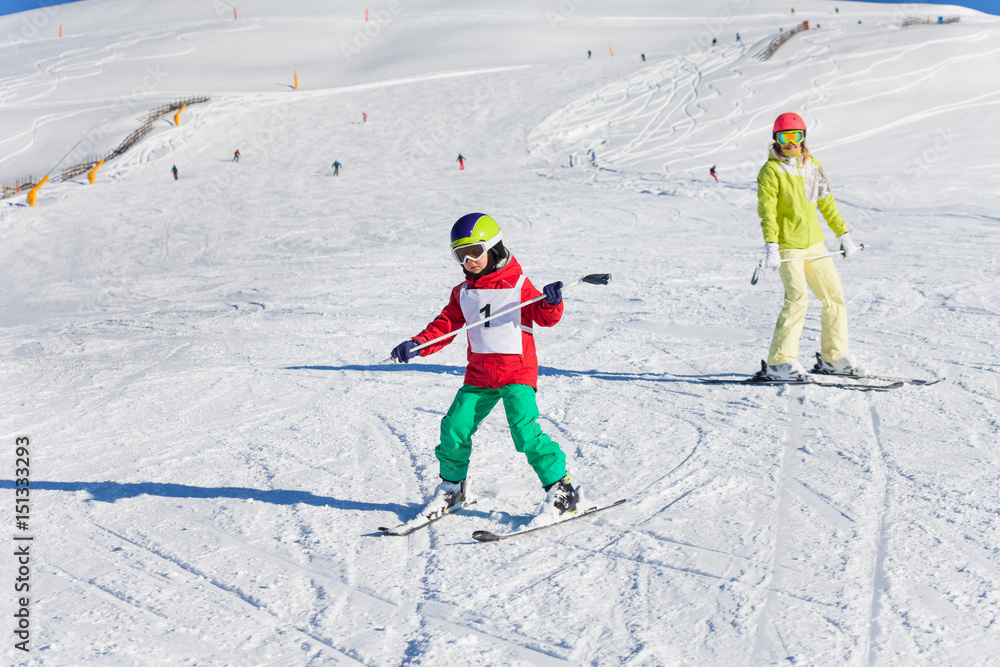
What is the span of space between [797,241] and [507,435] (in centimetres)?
245

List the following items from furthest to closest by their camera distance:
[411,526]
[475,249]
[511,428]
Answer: [411,526] → [511,428] → [475,249]

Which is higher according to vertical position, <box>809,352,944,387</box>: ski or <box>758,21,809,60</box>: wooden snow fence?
<box>758,21,809,60</box>: wooden snow fence

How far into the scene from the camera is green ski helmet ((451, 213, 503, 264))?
11.1 feet

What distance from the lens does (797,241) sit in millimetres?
5445

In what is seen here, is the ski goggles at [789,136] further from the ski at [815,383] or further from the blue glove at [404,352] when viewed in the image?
the blue glove at [404,352]

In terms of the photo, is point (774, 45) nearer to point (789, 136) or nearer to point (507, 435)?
point (789, 136)

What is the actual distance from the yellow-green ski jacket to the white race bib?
2.52m

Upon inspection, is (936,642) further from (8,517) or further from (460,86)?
(460,86)

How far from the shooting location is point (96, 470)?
4688 millimetres

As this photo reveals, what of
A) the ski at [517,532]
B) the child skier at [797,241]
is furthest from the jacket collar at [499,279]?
the child skier at [797,241]

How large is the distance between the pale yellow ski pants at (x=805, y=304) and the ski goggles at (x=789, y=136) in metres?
0.73

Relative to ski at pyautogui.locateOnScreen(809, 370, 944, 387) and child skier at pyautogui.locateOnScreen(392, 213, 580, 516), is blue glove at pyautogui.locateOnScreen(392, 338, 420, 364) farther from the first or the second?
ski at pyautogui.locateOnScreen(809, 370, 944, 387)

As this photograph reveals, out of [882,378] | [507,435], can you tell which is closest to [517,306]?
[507,435]

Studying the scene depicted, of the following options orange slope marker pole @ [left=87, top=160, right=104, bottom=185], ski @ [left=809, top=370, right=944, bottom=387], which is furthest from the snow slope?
orange slope marker pole @ [left=87, top=160, right=104, bottom=185]
